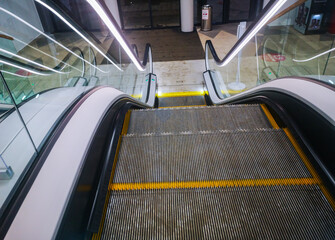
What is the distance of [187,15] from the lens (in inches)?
404

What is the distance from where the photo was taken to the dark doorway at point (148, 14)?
11.5 metres

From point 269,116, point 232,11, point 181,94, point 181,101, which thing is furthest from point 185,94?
point 232,11

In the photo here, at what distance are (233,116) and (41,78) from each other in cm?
242

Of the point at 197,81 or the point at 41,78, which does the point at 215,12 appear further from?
the point at 41,78

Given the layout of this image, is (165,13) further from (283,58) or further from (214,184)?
(214,184)

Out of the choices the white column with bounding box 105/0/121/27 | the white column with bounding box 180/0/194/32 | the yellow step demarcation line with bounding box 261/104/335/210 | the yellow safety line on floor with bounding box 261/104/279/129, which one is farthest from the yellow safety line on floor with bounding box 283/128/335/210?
the white column with bounding box 105/0/121/27

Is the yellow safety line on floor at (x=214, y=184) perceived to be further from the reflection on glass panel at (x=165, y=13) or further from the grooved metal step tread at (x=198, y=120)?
the reflection on glass panel at (x=165, y=13)

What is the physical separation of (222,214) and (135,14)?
12680 mm

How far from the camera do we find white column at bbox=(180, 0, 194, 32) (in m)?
9.99

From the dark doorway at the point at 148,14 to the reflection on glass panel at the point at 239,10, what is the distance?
8.93 feet

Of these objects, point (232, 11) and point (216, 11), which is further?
point (232, 11)

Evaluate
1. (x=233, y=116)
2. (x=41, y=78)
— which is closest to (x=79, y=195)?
(x=233, y=116)

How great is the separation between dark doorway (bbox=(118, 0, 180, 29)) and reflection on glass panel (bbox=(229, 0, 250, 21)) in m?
2.72

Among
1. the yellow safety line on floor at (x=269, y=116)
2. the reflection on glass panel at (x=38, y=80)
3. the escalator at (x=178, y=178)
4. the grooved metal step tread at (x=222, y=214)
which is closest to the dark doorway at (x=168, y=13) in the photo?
the reflection on glass panel at (x=38, y=80)
